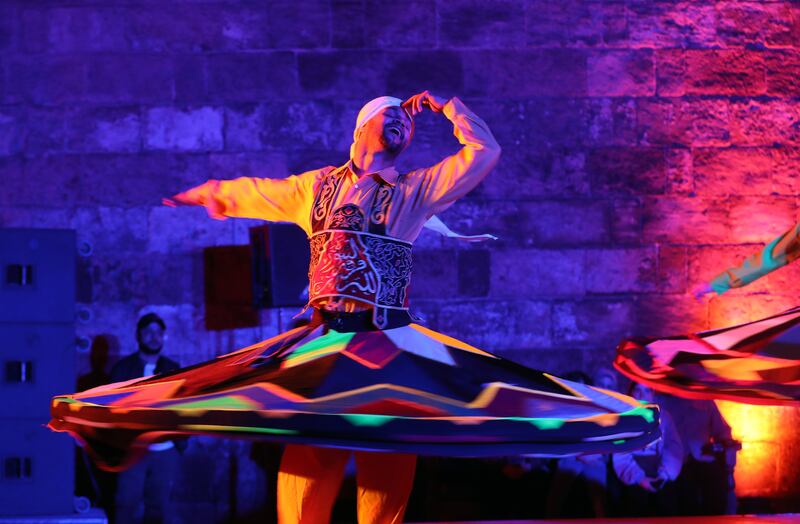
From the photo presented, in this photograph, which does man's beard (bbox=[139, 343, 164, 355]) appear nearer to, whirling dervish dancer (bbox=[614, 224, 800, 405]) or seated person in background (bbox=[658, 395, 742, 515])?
whirling dervish dancer (bbox=[614, 224, 800, 405])

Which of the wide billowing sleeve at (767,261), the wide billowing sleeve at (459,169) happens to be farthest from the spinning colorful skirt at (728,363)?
the wide billowing sleeve at (459,169)

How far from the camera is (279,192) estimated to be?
3.63 meters

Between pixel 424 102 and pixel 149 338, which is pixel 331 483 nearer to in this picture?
pixel 424 102

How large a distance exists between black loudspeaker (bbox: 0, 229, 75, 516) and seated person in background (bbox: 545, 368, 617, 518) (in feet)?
9.12

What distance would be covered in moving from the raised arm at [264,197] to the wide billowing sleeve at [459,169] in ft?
1.29

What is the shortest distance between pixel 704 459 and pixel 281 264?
285 cm

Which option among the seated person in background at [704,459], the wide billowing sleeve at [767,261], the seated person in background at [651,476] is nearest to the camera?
the wide billowing sleeve at [767,261]

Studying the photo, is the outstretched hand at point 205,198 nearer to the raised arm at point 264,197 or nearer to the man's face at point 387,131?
the raised arm at point 264,197

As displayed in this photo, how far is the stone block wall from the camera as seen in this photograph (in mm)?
6406

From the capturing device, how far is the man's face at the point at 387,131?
3576 mm

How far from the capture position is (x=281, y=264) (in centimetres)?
607

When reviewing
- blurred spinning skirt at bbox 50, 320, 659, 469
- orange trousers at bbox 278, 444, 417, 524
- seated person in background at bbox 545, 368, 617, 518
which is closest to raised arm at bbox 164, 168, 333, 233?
blurred spinning skirt at bbox 50, 320, 659, 469

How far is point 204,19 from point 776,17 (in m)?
3.67

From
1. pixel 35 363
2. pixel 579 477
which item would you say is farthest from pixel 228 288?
pixel 579 477
